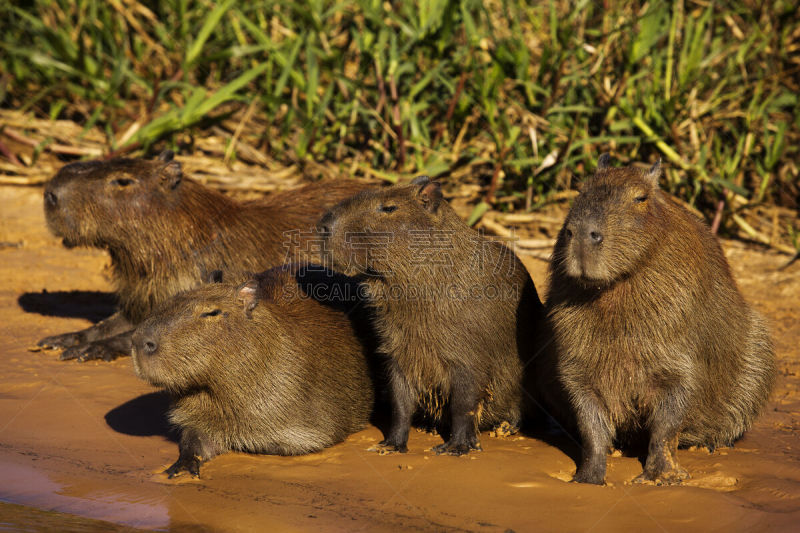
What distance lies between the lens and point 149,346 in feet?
12.2

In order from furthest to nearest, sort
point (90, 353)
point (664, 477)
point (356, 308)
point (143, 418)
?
point (90, 353)
point (356, 308)
point (143, 418)
point (664, 477)

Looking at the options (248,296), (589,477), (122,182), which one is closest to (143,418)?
(248,296)

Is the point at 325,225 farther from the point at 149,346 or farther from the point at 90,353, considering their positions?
the point at 90,353

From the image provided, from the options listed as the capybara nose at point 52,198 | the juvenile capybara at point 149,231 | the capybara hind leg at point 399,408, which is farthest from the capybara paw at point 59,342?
the capybara hind leg at point 399,408

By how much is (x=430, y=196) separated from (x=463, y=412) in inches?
38.1

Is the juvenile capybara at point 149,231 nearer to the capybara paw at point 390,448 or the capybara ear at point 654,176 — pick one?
the capybara paw at point 390,448

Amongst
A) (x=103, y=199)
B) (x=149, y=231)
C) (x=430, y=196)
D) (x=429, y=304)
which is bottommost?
(x=429, y=304)

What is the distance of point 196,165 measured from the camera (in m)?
7.72

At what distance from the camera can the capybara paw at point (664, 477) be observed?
141 inches

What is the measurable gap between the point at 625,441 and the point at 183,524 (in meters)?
1.90

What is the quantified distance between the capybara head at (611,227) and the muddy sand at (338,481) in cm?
85

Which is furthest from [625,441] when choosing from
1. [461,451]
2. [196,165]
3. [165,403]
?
[196,165]

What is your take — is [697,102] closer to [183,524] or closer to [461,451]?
[461,451]

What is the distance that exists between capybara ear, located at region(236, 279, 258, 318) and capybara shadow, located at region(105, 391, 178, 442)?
0.64m
